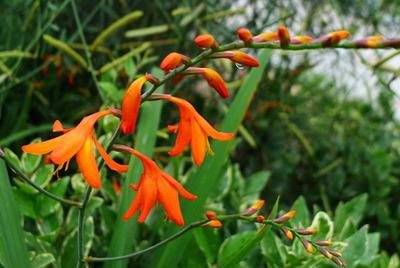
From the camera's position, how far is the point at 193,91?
1595 mm

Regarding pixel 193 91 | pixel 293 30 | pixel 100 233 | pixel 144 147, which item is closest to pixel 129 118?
pixel 144 147

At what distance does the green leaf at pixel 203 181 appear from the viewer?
2.24ft

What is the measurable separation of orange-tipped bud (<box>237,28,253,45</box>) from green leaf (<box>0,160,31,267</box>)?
1.25 feet

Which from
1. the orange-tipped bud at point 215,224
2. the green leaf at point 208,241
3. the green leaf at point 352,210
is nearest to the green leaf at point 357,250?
the green leaf at point 352,210

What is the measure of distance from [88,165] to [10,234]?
231 mm

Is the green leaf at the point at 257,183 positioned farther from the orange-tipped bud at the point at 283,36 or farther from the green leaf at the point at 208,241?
the orange-tipped bud at the point at 283,36

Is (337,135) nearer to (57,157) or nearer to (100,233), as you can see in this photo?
(100,233)

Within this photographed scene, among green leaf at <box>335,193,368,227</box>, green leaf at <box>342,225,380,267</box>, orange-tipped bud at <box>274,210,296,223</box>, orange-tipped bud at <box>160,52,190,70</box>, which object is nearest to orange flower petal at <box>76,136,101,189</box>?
orange-tipped bud at <box>160,52,190,70</box>

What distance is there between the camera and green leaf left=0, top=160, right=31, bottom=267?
0.59 m

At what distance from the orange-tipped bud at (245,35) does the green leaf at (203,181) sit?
0.36 meters

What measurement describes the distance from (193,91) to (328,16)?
566 mm

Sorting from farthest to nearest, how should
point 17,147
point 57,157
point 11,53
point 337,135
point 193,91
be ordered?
1. point 337,135
2. point 193,91
3. point 17,147
4. point 11,53
5. point 57,157

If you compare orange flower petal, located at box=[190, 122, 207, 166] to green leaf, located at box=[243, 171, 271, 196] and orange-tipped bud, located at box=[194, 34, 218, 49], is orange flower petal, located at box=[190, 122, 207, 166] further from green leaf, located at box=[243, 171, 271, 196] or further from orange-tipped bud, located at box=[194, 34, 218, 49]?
green leaf, located at box=[243, 171, 271, 196]

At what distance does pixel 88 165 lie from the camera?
0.43 meters
